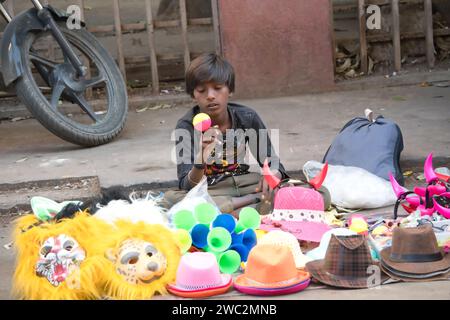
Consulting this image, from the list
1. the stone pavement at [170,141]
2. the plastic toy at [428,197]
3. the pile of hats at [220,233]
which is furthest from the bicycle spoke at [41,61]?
the plastic toy at [428,197]

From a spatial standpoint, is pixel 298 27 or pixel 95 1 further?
pixel 95 1

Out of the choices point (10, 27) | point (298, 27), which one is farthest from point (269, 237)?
point (298, 27)

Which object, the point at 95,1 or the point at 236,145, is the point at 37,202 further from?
the point at 95,1

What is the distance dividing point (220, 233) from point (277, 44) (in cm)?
360

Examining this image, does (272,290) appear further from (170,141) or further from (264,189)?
(170,141)

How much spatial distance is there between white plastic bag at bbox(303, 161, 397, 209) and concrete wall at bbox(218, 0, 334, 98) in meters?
2.30

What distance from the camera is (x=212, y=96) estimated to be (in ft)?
14.2

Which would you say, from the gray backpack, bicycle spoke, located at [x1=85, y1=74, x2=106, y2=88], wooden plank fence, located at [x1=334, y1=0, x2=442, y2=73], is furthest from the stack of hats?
wooden plank fence, located at [x1=334, y1=0, x2=442, y2=73]

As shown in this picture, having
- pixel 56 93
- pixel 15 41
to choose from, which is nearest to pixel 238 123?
pixel 56 93

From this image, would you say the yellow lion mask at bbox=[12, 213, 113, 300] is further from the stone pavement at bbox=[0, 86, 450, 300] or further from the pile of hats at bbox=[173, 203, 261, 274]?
the stone pavement at bbox=[0, 86, 450, 300]

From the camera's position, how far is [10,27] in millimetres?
5758

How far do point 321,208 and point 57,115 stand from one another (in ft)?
7.50

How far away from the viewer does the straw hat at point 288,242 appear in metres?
3.60
